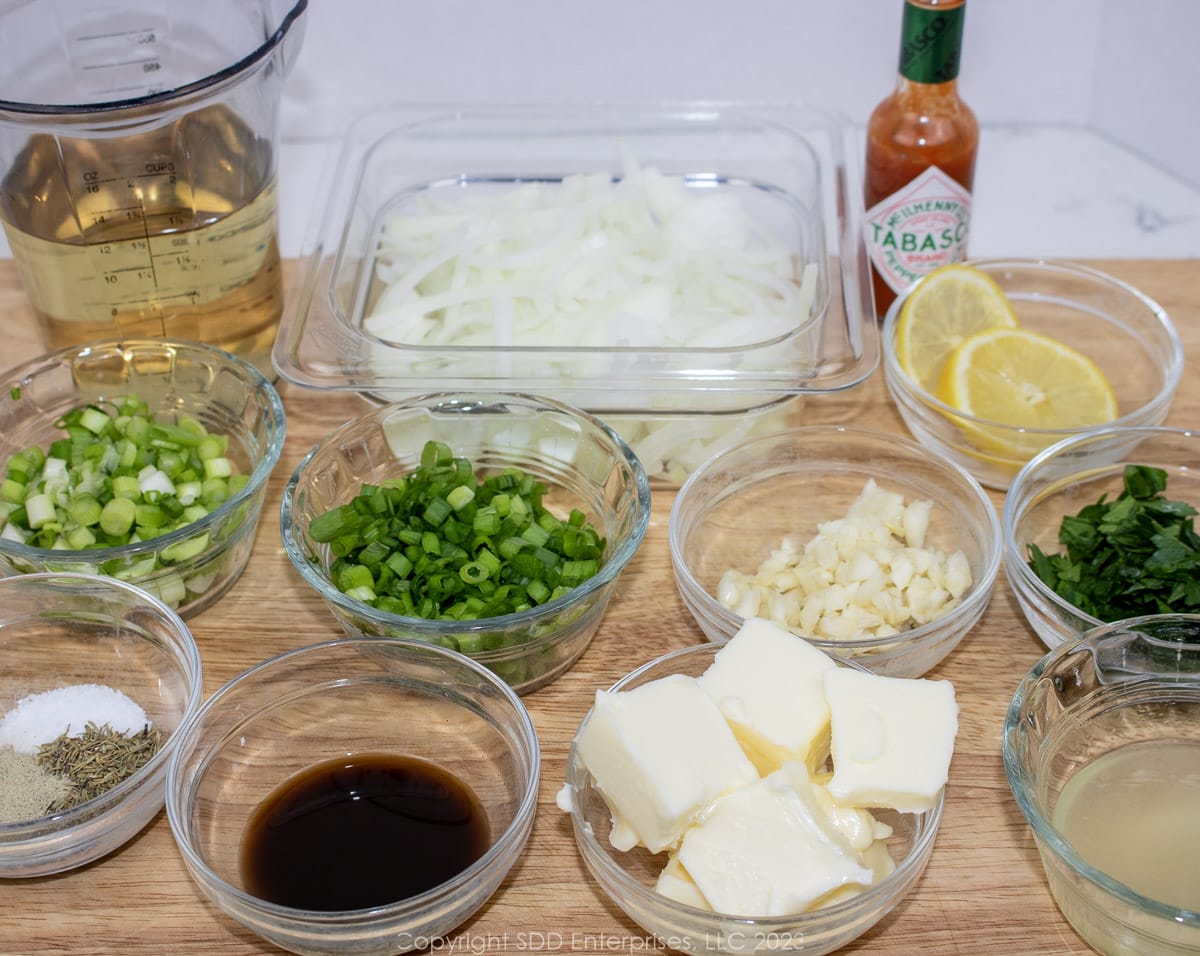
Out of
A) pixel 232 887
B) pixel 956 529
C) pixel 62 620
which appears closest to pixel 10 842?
pixel 232 887

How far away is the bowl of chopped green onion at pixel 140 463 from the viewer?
1761 mm

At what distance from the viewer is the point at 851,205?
2.18 meters

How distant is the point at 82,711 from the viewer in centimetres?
162

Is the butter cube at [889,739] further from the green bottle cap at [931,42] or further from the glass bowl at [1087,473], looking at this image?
the green bottle cap at [931,42]

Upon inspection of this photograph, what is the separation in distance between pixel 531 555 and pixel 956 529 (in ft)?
2.17

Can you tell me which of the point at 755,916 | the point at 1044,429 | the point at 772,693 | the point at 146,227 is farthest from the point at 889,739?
the point at 146,227

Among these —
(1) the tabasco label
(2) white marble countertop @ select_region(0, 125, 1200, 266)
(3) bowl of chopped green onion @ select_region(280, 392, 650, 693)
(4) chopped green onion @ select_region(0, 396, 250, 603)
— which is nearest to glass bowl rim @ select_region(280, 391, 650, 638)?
(3) bowl of chopped green onion @ select_region(280, 392, 650, 693)

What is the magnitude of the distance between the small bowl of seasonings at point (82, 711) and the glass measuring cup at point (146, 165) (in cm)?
52

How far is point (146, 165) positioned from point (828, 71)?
1542 millimetres

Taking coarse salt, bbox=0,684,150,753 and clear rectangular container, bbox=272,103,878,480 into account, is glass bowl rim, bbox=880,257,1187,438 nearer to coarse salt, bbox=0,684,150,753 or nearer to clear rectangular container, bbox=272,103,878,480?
clear rectangular container, bbox=272,103,878,480

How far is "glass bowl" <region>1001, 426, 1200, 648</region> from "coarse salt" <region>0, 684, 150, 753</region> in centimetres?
124

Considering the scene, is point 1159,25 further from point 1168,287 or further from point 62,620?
point 62,620

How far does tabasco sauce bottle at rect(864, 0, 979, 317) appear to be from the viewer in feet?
6.64

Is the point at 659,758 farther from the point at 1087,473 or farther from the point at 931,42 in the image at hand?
the point at 931,42
